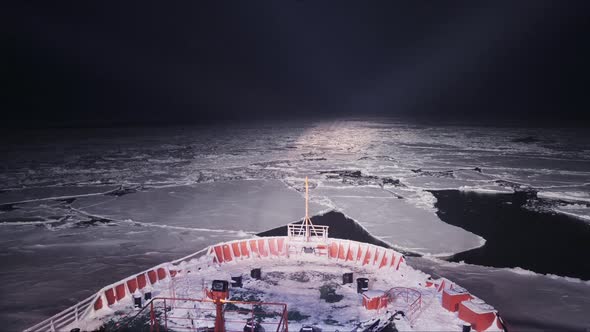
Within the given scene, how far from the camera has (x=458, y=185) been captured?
525 inches

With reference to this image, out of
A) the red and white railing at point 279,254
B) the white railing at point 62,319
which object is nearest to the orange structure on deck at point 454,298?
the red and white railing at point 279,254

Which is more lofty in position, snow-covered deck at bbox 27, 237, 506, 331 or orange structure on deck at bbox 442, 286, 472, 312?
orange structure on deck at bbox 442, 286, 472, 312

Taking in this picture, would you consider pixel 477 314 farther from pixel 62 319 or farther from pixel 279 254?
pixel 62 319

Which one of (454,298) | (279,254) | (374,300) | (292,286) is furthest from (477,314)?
(279,254)

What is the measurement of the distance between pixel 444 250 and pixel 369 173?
7889 millimetres

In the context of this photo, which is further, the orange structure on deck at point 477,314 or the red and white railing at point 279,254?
the red and white railing at point 279,254

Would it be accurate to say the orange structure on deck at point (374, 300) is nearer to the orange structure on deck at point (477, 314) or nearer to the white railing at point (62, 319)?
the orange structure on deck at point (477, 314)

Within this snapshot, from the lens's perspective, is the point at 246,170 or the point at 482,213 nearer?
the point at 482,213

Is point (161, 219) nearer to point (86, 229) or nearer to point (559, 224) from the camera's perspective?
point (86, 229)

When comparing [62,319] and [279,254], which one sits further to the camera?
[279,254]

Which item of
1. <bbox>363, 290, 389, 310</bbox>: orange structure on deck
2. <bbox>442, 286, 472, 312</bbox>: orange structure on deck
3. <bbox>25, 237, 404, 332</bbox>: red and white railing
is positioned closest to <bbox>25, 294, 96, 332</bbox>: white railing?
<bbox>25, 237, 404, 332</bbox>: red and white railing

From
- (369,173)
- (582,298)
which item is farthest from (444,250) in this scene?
(369,173)

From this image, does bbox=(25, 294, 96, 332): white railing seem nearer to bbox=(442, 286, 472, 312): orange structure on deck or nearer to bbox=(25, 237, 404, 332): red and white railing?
bbox=(25, 237, 404, 332): red and white railing

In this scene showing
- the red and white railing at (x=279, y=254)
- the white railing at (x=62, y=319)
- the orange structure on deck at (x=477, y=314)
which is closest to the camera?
the white railing at (x=62, y=319)
